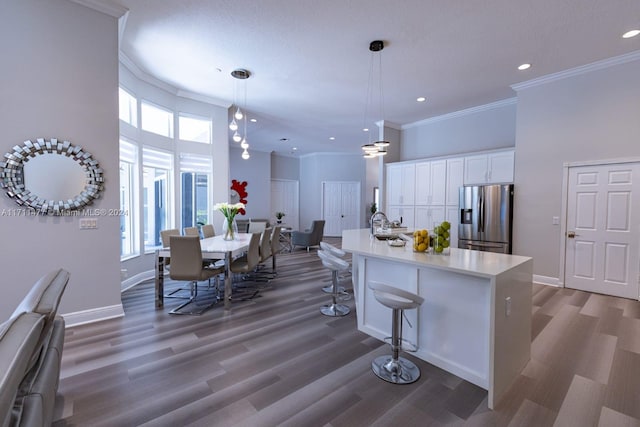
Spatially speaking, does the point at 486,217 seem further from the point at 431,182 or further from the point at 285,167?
A: the point at 285,167

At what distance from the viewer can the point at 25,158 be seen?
9.05 feet

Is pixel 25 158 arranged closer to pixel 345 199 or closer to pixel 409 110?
pixel 409 110

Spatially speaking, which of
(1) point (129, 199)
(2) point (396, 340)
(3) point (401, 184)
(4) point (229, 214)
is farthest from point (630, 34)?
(1) point (129, 199)

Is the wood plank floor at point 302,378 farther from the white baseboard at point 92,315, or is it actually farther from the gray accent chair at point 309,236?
the gray accent chair at point 309,236

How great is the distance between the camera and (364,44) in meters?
3.62

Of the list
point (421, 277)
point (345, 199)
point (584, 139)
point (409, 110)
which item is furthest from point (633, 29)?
point (345, 199)

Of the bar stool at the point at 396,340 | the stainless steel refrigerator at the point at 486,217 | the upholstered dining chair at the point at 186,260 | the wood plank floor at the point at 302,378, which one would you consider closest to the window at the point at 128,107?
the upholstered dining chair at the point at 186,260

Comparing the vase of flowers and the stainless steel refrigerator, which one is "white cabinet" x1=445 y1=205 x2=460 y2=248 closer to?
the stainless steel refrigerator

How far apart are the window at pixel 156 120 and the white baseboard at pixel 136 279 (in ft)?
8.20

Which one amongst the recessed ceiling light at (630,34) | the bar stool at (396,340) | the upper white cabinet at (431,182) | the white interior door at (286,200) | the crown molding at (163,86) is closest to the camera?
the bar stool at (396,340)

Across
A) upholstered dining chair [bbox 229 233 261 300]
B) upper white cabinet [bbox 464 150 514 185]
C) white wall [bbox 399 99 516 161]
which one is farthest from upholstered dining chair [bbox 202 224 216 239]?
upper white cabinet [bbox 464 150 514 185]

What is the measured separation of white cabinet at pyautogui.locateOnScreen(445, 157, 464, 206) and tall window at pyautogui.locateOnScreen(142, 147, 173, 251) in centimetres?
559

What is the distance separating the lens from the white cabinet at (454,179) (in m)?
5.77

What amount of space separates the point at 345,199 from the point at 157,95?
7674mm
